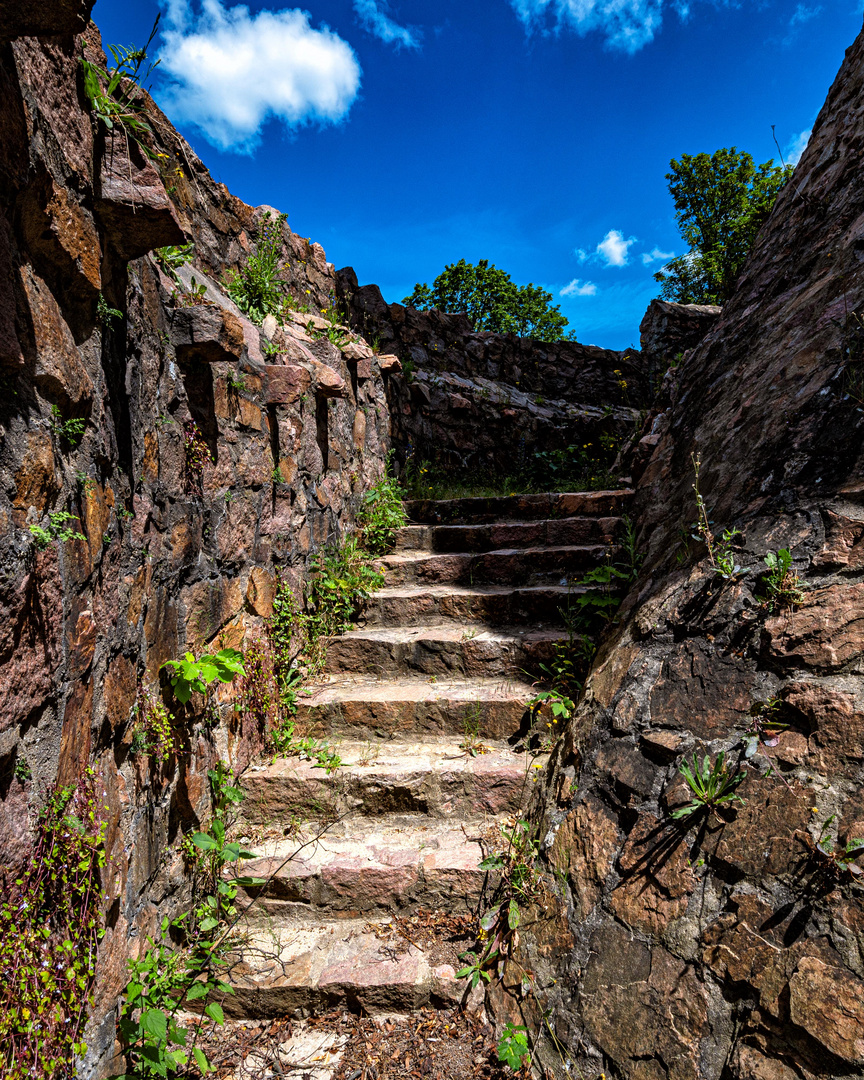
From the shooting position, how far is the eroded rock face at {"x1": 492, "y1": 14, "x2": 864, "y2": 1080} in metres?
1.38

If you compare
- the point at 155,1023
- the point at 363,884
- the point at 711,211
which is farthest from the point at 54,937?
the point at 711,211

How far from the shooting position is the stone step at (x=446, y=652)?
309 centimetres

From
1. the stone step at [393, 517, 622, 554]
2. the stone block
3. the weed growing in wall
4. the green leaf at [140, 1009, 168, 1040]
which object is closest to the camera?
the weed growing in wall

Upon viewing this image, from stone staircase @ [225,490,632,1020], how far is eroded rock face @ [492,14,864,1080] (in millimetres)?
385

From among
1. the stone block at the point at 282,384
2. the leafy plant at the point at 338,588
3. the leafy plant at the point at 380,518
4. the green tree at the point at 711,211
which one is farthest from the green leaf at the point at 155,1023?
the green tree at the point at 711,211

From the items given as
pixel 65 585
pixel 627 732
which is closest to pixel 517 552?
pixel 627 732

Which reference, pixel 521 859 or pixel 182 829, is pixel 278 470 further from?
pixel 521 859

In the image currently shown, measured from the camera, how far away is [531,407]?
8.12m

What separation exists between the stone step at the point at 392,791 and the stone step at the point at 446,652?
669 millimetres

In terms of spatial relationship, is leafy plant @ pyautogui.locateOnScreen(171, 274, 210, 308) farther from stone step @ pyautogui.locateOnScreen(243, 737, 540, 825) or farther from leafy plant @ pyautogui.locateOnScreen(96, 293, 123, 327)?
stone step @ pyautogui.locateOnScreen(243, 737, 540, 825)

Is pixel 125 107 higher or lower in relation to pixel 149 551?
higher

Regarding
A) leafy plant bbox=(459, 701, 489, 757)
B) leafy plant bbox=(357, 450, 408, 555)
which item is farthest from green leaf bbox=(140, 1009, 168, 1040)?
leafy plant bbox=(357, 450, 408, 555)

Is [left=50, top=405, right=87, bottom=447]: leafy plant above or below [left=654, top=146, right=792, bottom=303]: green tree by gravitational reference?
below

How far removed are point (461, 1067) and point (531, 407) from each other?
24.4ft
